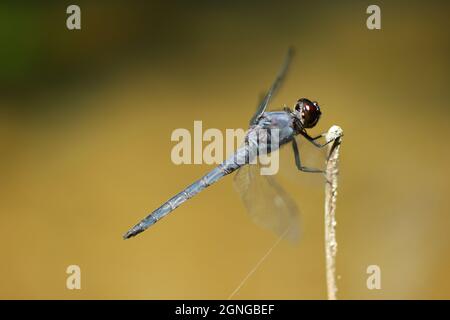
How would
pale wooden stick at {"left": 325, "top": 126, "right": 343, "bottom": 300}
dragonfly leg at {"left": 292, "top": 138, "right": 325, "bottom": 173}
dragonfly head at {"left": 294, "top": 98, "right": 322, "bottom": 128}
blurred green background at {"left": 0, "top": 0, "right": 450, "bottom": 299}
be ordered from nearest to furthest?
pale wooden stick at {"left": 325, "top": 126, "right": 343, "bottom": 300} → dragonfly leg at {"left": 292, "top": 138, "right": 325, "bottom": 173} → dragonfly head at {"left": 294, "top": 98, "right": 322, "bottom": 128} → blurred green background at {"left": 0, "top": 0, "right": 450, "bottom": 299}

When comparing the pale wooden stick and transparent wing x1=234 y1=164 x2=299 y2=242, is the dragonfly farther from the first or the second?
the pale wooden stick

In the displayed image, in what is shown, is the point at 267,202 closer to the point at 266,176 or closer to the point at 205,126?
the point at 266,176

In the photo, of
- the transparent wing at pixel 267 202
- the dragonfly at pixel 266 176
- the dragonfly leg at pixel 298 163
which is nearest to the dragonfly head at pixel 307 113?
the dragonfly at pixel 266 176

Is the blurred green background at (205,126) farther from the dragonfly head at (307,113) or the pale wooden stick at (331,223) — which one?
the pale wooden stick at (331,223)

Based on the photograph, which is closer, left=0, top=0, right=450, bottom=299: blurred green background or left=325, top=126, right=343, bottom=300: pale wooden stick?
left=325, top=126, right=343, bottom=300: pale wooden stick

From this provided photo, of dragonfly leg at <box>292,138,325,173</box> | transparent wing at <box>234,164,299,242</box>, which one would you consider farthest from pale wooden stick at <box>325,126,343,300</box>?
transparent wing at <box>234,164,299,242</box>

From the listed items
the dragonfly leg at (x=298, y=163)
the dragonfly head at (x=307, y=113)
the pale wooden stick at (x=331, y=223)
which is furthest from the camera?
the dragonfly head at (x=307, y=113)
